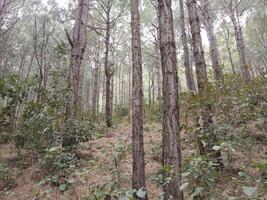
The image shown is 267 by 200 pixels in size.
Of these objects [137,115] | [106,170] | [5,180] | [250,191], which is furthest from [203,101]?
[5,180]

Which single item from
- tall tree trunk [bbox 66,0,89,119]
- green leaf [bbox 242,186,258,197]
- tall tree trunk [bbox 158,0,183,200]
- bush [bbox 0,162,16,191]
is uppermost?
tall tree trunk [bbox 66,0,89,119]

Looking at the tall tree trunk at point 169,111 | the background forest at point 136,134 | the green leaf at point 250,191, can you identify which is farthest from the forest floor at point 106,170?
the green leaf at point 250,191

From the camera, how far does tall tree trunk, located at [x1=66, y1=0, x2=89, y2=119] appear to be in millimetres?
6930

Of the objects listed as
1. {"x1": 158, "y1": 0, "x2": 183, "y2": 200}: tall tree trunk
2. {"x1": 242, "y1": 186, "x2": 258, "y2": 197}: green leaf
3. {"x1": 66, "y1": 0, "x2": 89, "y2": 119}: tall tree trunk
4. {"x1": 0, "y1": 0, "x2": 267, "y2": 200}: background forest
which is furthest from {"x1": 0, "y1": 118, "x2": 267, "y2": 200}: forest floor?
{"x1": 242, "y1": 186, "x2": 258, "y2": 197}: green leaf

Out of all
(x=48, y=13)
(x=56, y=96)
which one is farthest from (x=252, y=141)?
(x=48, y=13)

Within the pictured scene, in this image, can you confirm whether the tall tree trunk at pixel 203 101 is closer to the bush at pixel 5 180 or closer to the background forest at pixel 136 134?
the background forest at pixel 136 134

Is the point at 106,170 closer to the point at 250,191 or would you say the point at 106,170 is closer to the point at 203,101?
the point at 203,101

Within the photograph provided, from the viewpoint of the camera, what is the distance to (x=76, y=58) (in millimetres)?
7215

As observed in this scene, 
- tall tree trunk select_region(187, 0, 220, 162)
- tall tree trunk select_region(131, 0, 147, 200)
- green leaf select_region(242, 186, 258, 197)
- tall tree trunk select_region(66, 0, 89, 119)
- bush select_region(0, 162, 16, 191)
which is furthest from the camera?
tall tree trunk select_region(66, 0, 89, 119)

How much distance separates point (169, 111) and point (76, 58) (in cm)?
498

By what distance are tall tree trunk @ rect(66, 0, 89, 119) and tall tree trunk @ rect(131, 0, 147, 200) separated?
7.47 feet

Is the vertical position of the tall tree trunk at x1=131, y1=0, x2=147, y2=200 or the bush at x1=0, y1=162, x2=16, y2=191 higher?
the tall tree trunk at x1=131, y1=0, x2=147, y2=200

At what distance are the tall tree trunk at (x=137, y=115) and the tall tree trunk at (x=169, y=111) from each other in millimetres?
1726

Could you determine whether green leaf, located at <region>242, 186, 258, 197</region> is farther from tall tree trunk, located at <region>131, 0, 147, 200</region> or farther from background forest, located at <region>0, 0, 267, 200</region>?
tall tree trunk, located at <region>131, 0, 147, 200</region>
